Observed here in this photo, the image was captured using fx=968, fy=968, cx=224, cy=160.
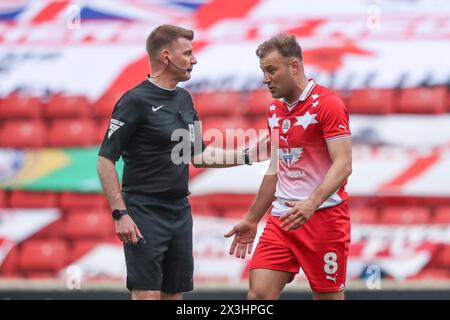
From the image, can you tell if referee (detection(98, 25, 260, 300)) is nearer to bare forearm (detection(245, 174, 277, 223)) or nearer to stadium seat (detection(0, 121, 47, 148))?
bare forearm (detection(245, 174, 277, 223))

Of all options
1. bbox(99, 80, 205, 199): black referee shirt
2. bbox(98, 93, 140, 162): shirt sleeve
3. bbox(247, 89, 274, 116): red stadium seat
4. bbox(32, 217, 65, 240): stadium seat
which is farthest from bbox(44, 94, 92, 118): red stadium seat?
bbox(98, 93, 140, 162): shirt sleeve

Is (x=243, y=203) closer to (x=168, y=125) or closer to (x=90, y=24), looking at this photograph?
(x=90, y=24)

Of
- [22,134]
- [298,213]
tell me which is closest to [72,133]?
[22,134]

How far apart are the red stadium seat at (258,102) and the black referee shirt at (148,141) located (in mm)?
2491

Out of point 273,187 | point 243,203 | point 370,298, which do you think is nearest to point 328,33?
point 243,203

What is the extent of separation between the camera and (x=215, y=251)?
8227 millimetres

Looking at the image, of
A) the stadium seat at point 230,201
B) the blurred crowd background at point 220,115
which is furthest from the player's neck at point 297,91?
the stadium seat at point 230,201

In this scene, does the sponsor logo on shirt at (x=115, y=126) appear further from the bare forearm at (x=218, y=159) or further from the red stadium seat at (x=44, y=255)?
the red stadium seat at (x=44, y=255)

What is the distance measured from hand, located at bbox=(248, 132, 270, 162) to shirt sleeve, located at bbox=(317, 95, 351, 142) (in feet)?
2.02

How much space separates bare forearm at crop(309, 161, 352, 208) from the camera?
17.0 feet

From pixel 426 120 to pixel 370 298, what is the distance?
1.57 meters

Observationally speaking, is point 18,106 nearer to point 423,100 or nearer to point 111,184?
point 111,184

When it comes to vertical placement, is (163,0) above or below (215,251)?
above

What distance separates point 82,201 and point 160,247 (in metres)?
2.82
